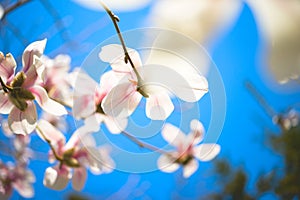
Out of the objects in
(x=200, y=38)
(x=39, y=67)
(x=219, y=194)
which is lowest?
(x=200, y=38)

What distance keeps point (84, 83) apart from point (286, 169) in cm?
111

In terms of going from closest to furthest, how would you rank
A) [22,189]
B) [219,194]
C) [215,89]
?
[215,89], [22,189], [219,194]

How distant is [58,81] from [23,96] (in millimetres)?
82

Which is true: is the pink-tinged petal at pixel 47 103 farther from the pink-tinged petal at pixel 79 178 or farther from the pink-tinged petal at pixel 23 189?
the pink-tinged petal at pixel 23 189

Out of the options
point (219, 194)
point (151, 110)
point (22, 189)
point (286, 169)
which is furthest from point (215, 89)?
point (219, 194)

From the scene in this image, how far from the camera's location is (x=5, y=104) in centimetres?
25

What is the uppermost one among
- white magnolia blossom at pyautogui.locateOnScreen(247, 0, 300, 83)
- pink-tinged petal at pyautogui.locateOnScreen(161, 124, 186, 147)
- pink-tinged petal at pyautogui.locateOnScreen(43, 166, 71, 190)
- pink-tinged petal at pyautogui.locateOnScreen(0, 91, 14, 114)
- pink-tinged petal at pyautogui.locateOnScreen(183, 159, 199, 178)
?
pink-tinged petal at pyautogui.locateOnScreen(161, 124, 186, 147)

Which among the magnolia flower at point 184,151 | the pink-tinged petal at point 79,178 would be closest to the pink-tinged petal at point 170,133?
the magnolia flower at point 184,151

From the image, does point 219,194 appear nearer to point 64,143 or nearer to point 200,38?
point 64,143

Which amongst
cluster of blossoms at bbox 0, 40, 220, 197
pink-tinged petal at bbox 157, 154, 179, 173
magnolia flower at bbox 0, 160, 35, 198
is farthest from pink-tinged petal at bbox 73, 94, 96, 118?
magnolia flower at bbox 0, 160, 35, 198

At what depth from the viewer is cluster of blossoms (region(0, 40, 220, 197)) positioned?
207 millimetres

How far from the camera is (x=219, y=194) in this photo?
4.57 ft

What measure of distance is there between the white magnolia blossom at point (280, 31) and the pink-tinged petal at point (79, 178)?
0.31 metres

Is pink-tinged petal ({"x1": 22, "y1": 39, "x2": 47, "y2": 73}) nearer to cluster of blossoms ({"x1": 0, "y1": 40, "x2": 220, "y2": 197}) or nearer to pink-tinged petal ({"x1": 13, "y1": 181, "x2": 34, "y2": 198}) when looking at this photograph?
cluster of blossoms ({"x1": 0, "y1": 40, "x2": 220, "y2": 197})
